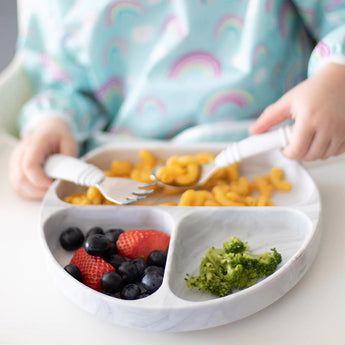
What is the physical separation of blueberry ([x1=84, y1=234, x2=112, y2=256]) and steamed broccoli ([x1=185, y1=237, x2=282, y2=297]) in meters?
0.12

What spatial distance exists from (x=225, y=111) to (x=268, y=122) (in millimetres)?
227

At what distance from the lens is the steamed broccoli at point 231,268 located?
59cm

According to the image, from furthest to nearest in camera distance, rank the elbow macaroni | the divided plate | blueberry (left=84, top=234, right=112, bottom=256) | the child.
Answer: the child, the elbow macaroni, blueberry (left=84, top=234, right=112, bottom=256), the divided plate

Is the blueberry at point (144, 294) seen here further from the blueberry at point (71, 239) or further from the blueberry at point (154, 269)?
the blueberry at point (71, 239)

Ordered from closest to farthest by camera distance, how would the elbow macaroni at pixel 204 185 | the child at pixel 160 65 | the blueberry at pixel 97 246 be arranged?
the blueberry at pixel 97 246 → the elbow macaroni at pixel 204 185 → the child at pixel 160 65

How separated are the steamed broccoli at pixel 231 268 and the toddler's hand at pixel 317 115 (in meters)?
0.20

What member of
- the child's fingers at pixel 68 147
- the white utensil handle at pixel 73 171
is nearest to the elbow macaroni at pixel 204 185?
the white utensil handle at pixel 73 171

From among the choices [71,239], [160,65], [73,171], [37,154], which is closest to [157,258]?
[71,239]

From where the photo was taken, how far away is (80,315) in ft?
1.93

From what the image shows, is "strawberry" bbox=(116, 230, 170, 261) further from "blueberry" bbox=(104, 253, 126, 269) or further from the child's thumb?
the child's thumb

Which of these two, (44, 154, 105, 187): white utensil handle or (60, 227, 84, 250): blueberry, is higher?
(44, 154, 105, 187): white utensil handle

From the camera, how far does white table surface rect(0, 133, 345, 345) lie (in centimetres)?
55

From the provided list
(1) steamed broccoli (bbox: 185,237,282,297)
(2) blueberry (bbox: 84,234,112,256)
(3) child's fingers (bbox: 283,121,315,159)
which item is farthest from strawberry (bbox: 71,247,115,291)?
(3) child's fingers (bbox: 283,121,315,159)

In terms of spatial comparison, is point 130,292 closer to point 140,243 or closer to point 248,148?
point 140,243
